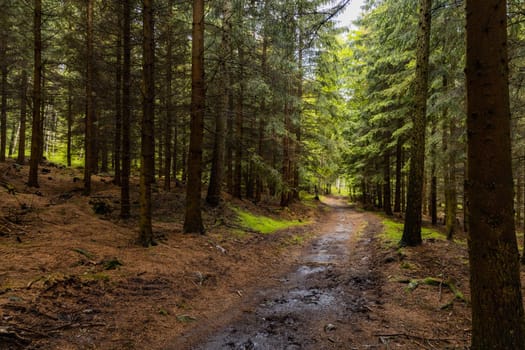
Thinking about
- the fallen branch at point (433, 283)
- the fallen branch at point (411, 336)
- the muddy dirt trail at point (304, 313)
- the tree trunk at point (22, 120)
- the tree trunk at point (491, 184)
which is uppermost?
the tree trunk at point (22, 120)

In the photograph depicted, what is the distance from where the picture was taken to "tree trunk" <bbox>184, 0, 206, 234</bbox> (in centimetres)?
857

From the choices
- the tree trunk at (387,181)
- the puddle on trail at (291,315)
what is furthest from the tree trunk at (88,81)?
the tree trunk at (387,181)

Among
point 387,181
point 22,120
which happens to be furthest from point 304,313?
point 22,120

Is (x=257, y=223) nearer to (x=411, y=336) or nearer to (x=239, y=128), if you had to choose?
(x=239, y=128)

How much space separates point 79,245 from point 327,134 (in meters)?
19.9

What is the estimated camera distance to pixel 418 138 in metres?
8.55

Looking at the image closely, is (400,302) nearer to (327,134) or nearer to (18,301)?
(18,301)

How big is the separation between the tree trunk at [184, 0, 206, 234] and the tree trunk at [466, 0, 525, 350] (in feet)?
23.6

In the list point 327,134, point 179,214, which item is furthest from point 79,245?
point 327,134

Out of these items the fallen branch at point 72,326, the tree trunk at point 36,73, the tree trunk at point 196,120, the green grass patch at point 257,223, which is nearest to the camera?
the fallen branch at point 72,326

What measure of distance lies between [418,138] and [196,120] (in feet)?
22.9

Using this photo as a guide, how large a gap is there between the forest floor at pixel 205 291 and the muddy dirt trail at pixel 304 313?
3cm

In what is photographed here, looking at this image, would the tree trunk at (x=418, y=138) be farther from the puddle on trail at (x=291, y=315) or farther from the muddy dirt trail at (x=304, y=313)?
the puddle on trail at (x=291, y=315)

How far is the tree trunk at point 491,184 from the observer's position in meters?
2.73
